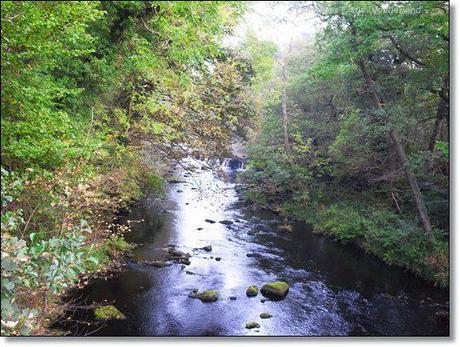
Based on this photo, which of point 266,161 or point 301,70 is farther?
point 266,161

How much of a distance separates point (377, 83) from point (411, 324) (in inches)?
183

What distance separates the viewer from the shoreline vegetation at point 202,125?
2.94 meters

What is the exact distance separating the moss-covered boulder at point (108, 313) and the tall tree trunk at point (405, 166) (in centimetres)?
528

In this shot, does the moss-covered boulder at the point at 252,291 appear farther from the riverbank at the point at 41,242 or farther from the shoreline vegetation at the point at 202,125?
the riverbank at the point at 41,242

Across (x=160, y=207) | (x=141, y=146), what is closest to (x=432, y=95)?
(x=141, y=146)

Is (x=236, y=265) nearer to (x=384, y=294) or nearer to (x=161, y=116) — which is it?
(x=384, y=294)

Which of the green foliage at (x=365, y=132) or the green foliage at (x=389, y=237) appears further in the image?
the green foliage at (x=389, y=237)

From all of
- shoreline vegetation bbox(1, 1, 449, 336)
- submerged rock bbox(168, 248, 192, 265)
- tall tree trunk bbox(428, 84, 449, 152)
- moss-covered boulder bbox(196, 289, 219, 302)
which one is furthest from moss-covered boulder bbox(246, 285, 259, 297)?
tall tree trunk bbox(428, 84, 449, 152)

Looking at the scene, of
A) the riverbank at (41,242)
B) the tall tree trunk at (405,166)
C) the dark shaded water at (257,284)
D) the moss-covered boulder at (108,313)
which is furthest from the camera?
the tall tree trunk at (405,166)

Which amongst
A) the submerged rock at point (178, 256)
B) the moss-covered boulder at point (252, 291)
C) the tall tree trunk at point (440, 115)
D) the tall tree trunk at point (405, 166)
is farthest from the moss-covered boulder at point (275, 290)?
the tall tree trunk at point (440, 115)

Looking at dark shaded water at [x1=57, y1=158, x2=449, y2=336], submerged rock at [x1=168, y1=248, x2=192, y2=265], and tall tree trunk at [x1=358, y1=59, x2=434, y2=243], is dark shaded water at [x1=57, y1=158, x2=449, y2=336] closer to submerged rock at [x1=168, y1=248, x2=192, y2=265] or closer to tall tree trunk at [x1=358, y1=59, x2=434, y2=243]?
submerged rock at [x1=168, y1=248, x2=192, y2=265]

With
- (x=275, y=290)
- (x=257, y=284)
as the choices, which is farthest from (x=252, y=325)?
(x=257, y=284)

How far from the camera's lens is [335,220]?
938cm

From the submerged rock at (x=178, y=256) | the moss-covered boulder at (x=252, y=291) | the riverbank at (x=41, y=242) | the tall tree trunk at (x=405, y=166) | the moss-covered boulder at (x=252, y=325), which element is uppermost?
the tall tree trunk at (x=405, y=166)
